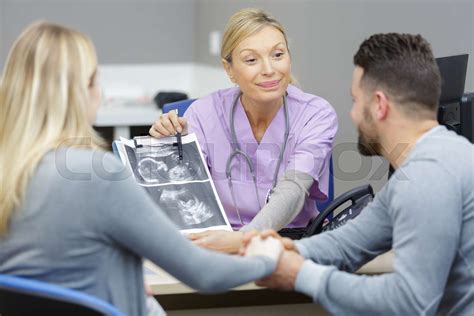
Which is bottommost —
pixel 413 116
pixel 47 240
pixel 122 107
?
pixel 122 107

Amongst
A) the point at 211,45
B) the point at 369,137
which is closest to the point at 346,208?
the point at 369,137

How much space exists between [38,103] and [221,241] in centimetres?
60

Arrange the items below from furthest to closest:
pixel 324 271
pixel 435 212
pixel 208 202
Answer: pixel 208 202, pixel 324 271, pixel 435 212

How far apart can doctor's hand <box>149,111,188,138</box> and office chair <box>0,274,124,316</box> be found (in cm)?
89

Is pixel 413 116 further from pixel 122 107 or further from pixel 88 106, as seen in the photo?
pixel 122 107

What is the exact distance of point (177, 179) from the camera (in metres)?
2.06

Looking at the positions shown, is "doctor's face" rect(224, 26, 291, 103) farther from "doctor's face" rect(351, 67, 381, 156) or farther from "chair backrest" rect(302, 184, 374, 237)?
"doctor's face" rect(351, 67, 381, 156)

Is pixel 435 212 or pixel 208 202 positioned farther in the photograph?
pixel 208 202

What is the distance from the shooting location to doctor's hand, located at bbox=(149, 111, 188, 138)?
2.15 metres

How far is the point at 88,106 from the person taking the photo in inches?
54.2

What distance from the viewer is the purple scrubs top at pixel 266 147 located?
217 cm

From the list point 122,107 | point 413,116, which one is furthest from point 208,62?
point 413,116

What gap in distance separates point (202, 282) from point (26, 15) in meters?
3.64

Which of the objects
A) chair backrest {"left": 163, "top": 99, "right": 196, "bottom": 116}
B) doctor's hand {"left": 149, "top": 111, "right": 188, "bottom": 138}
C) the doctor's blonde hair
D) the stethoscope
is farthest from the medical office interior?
chair backrest {"left": 163, "top": 99, "right": 196, "bottom": 116}
